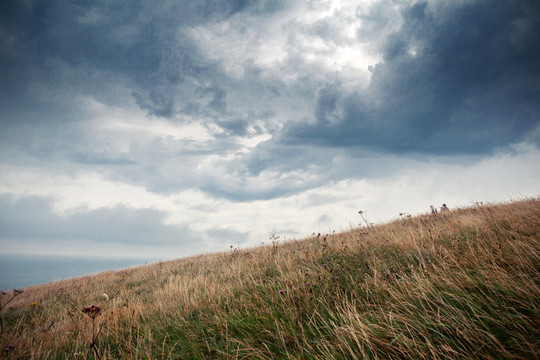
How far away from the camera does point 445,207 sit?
12039mm

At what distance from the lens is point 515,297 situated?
6.60ft

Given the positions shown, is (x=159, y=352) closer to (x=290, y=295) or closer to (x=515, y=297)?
(x=290, y=295)

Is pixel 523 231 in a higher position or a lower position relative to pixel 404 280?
higher

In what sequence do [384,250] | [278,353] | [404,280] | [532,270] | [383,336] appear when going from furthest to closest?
1. [384,250]
2. [404,280]
3. [532,270]
4. [278,353]
5. [383,336]

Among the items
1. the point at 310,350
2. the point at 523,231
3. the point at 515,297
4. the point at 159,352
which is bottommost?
the point at 159,352

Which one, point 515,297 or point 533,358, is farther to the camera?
point 515,297

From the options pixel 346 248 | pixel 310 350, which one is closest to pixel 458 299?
pixel 310 350

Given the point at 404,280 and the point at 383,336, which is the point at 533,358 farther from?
the point at 404,280

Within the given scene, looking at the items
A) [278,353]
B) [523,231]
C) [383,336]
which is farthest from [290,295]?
[523,231]

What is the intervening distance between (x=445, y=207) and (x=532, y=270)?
11463 millimetres

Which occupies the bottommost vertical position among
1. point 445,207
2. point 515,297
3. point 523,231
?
point 515,297

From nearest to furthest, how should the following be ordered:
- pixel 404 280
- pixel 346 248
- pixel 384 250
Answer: pixel 404 280 → pixel 384 250 → pixel 346 248

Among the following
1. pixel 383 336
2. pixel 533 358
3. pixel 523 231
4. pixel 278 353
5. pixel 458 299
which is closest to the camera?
pixel 533 358

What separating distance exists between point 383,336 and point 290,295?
131cm
